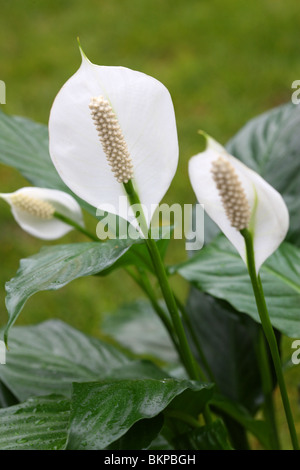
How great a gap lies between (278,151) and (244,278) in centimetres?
21

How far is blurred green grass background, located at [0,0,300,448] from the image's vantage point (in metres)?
1.68

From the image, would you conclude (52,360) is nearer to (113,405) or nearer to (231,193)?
(113,405)

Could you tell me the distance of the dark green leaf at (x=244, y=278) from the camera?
62 centimetres

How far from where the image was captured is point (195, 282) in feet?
2.16

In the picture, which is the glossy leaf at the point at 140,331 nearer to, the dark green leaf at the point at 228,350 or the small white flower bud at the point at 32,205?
the dark green leaf at the point at 228,350

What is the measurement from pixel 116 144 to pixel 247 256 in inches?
4.9

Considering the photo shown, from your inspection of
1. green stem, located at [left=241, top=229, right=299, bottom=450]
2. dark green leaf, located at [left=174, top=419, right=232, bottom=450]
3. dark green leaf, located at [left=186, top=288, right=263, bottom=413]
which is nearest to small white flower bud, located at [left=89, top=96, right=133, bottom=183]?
green stem, located at [left=241, top=229, right=299, bottom=450]

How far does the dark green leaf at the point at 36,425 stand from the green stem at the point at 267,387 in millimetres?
267

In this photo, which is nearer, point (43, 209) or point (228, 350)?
point (43, 209)

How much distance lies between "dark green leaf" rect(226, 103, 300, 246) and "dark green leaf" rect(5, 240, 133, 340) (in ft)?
1.01

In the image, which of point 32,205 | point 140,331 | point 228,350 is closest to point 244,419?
point 228,350

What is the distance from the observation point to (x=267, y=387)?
74 centimetres

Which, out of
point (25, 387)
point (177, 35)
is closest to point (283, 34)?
point (177, 35)

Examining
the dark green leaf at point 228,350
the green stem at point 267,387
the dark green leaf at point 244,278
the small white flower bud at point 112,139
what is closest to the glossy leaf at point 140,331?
the dark green leaf at point 228,350
